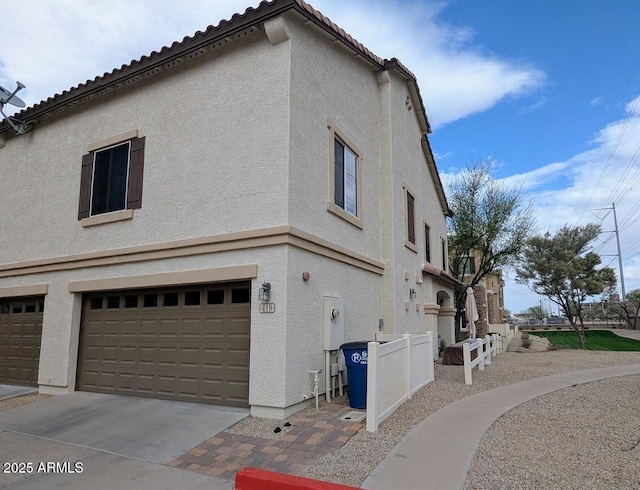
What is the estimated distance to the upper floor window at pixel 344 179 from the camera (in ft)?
30.7

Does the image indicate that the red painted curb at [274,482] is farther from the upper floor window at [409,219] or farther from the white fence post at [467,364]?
the upper floor window at [409,219]

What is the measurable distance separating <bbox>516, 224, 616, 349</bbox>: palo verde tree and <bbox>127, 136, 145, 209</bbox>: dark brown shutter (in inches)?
739

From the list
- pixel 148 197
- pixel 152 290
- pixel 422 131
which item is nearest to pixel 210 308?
pixel 152 290

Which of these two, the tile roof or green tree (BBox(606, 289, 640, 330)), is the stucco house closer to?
the tile roof

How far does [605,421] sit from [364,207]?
6466mm

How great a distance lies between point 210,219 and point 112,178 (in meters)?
3.36

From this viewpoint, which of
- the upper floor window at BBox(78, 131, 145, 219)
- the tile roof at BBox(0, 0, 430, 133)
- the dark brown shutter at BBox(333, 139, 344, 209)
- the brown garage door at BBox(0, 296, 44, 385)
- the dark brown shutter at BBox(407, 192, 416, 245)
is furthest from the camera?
the dark brown shutter at BBox(407, 192, 416, 245)

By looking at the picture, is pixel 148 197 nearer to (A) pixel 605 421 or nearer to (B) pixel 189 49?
(B) pixel 189 49

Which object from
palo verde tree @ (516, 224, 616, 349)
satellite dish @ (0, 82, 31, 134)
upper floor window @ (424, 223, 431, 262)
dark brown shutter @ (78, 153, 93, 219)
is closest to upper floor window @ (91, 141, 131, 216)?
dark brown shutter @ (78, 153, 93, 219)

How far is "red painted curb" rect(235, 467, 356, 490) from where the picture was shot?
4.23 meters

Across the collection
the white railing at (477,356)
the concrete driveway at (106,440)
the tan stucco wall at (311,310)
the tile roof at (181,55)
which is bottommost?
the concrete driveway at (106,440)

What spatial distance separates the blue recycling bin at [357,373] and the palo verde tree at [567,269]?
16862mm

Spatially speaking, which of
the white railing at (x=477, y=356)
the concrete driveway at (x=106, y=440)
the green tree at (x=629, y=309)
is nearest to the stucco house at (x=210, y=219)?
the concrete driveway at (x=106, y=440)

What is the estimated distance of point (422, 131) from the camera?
17078 millimetres
